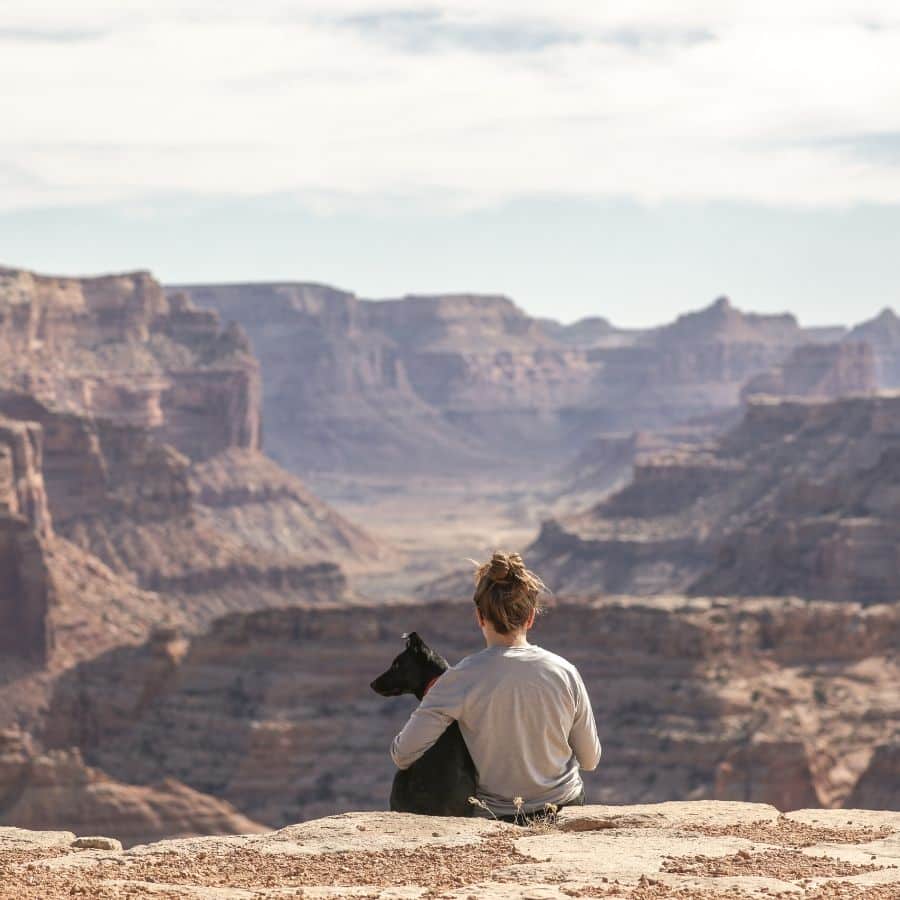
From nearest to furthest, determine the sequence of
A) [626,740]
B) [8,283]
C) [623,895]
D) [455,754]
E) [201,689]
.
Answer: [623,895] < [455,754] < [626,740] < [201,689] < [8,283]

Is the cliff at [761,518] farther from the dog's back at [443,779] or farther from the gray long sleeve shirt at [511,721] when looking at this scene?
the dog's back at [443,779]

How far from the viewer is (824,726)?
7562 cm

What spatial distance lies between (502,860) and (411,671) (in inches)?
95.9

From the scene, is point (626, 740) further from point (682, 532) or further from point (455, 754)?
point (682, 532)

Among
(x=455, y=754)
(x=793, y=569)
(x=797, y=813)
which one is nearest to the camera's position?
(x=455, y=754)

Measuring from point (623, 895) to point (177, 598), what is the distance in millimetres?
139889

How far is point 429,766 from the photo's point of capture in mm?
18422

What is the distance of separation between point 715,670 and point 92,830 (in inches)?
984

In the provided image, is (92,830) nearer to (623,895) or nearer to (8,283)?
(623,895)

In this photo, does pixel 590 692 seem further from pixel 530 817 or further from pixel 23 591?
pixel 530 817

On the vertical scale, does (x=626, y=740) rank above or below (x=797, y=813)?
below

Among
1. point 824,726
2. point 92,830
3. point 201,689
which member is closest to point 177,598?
point 201,689

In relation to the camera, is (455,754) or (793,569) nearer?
(455,754)

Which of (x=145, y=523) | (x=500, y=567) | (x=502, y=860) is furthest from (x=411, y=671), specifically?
(x=145, y=523)
